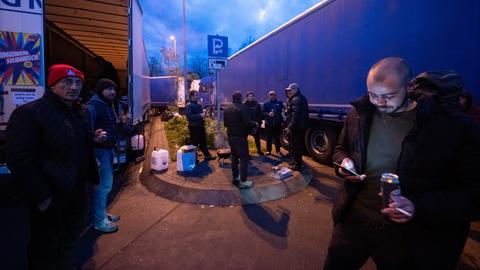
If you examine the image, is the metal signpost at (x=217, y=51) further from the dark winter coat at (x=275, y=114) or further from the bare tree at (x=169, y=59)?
the bare tree at (x=169, y=59)

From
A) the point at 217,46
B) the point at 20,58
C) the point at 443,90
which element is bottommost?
the point at 443,90

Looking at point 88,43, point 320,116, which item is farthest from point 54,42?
point 320,116

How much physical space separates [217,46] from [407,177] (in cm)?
616

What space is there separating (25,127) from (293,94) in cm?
482

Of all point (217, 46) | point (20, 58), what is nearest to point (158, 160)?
point (20, 58)

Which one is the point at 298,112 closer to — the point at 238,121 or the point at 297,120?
the point at 297,120

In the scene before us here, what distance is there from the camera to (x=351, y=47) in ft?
17.5

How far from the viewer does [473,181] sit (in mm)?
1242

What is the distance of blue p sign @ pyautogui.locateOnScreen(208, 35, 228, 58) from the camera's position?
6.61m

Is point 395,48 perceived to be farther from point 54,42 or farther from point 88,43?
point 88,43

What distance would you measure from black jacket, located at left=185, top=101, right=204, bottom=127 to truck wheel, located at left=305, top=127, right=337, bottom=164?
3.13 meters

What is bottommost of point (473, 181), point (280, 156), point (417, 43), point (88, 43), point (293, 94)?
point (280, 156)

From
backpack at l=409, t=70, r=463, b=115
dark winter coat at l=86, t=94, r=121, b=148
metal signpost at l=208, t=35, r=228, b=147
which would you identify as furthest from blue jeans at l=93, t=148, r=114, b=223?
metal signpost at l=208, t=35, r=228, b=147

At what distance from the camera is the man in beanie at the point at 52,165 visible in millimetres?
1811
